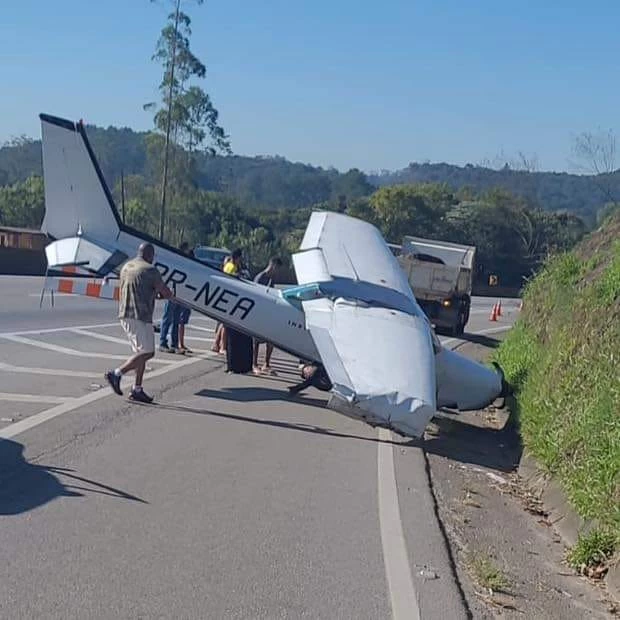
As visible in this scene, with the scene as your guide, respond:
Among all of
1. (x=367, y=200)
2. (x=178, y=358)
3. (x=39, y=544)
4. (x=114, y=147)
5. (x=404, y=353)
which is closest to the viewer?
(x=39, y=544)

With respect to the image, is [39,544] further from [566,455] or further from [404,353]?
[404,353]

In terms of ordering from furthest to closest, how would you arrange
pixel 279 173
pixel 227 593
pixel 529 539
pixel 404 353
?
pixel 279 173, pixel 404 353, pixel 529 539, pixel 227 593

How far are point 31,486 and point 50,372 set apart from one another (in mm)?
6290

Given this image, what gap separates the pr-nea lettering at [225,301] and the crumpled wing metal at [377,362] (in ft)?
4.57

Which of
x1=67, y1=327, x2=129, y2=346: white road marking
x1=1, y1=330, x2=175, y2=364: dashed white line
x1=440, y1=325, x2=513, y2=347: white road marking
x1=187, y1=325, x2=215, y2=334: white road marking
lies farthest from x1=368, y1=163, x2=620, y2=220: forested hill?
x1=1, y1=330, x2=175, y2=364: dashed white line

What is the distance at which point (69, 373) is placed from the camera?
552 inches

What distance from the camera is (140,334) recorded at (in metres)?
12.3

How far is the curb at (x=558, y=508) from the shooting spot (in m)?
6.77

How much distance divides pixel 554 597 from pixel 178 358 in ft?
36.1

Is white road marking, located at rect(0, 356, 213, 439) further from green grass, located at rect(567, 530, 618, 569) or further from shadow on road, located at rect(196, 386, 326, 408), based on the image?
green grass, located at rect(567, 530, 618, 569)

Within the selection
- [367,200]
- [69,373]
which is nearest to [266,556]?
[69,373]

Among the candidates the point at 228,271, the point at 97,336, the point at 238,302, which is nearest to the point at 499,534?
the point at 238,302

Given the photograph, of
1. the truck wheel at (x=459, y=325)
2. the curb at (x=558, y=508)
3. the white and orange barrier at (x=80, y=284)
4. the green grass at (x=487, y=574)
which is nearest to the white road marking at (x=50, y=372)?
the white and orange barrier at (x=80, y=284)

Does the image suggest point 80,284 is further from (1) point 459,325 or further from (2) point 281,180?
(2) point 281,180
